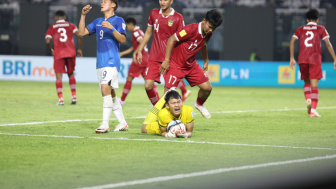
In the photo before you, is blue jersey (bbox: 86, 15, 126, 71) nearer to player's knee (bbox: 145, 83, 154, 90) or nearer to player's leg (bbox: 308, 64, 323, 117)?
player's knee (bbox: 145, 83, 154, 90)

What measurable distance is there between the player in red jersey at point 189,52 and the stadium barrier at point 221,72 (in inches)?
660

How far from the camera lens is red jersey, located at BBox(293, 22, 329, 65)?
44.4 ft

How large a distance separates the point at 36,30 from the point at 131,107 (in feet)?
54.3

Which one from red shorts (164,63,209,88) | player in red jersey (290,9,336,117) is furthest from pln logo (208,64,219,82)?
red shorts (164,63,209,88)

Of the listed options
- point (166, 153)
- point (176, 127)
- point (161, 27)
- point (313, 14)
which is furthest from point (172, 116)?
point (313, 14)

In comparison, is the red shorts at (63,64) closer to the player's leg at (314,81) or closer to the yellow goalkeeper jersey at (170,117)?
the player's leg at (314,81)

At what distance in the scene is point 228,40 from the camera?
29781mm

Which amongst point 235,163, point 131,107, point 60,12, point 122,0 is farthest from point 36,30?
point 235,163

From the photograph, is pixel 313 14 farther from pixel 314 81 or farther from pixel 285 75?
pixel 285 75

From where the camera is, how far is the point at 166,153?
24.6ft

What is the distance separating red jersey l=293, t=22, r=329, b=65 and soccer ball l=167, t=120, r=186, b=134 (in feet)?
17.9

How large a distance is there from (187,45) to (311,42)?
4473mm

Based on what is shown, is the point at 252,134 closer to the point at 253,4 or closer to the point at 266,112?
the point at 266,112

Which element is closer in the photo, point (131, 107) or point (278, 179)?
point (278, 179)
